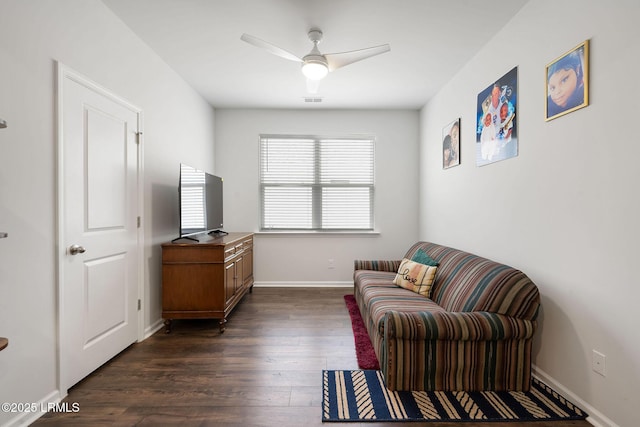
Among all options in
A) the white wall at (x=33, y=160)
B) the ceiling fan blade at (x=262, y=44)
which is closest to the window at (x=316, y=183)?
the ceiling fan blade at (x=262, y=44)

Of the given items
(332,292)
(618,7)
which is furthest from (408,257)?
(618,7)

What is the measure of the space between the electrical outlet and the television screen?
3239 millimetres

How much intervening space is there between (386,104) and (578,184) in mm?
3026

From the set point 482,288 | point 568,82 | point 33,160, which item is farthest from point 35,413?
point 568,82

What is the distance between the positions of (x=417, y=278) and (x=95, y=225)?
274 centimetres

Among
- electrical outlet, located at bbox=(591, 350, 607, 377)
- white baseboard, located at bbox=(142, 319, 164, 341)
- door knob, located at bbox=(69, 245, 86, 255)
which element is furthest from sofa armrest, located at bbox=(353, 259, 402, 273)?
door knob, located at bbox=(69, 245, 86, 255)

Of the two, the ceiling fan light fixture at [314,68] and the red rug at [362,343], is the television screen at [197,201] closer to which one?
the ceiling fan light fixture at [314,68]

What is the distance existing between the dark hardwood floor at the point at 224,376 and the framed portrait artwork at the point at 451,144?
7.06 ft

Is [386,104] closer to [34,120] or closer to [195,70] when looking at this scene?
A: [195,70]

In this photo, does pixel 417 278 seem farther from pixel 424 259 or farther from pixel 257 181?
pixel 257 181

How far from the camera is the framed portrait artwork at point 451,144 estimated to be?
3334 millimetres

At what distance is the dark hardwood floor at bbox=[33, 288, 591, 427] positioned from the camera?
1.75 metres

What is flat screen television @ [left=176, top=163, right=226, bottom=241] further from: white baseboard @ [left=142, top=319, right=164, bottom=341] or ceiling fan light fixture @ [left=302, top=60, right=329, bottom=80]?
ceiling fan light fixture @ [left=302, top=60, right=329, bottom=80]

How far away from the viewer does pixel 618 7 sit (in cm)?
156
